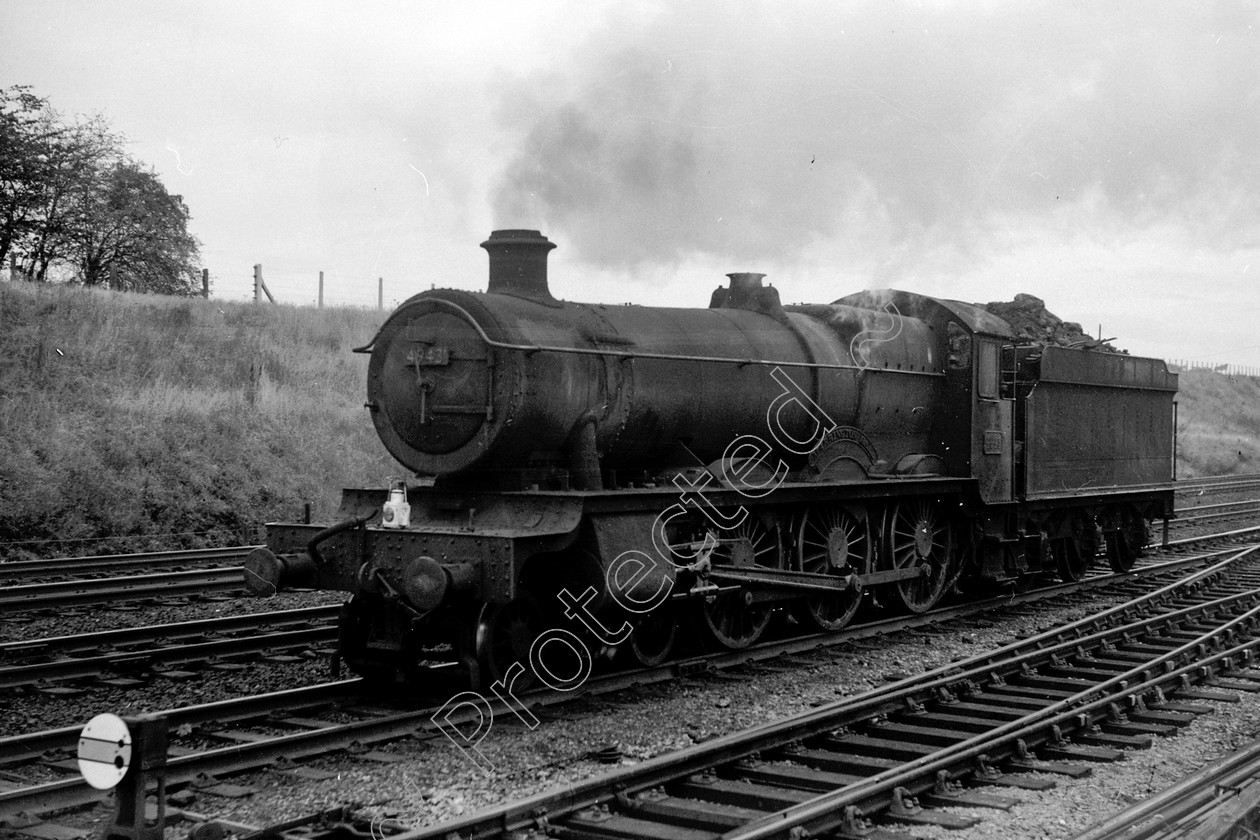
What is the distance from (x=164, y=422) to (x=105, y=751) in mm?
14173

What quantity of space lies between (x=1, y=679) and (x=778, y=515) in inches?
225

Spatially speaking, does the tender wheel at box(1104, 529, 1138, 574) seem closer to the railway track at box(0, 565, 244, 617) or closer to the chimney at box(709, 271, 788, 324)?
the chimney at box(709, 271, 788, 324)

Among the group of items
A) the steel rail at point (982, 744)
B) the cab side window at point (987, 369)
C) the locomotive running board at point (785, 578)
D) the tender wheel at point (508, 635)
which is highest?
the cab side window at point (987, 369)

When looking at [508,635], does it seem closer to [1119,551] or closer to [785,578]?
[785,578]

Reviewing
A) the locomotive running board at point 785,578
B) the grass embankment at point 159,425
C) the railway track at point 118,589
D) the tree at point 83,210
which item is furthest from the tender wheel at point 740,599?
the tree at point 83,210

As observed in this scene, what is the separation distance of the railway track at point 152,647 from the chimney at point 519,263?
3386 mm

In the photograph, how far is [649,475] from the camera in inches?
360

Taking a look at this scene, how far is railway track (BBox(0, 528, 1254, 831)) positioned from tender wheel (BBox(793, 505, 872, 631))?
1.09m

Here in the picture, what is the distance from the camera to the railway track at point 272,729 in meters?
5.91

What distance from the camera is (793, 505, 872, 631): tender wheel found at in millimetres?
10266

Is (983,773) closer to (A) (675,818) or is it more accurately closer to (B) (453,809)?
(A) (675,818)

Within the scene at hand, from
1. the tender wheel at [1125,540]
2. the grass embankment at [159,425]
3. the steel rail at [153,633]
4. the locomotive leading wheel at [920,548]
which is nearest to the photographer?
the steel rail at [153,633]

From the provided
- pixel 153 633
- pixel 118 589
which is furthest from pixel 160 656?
pixel 118 589

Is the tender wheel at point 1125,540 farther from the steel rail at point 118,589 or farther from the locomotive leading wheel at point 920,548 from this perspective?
the steel rail at point 118,589
